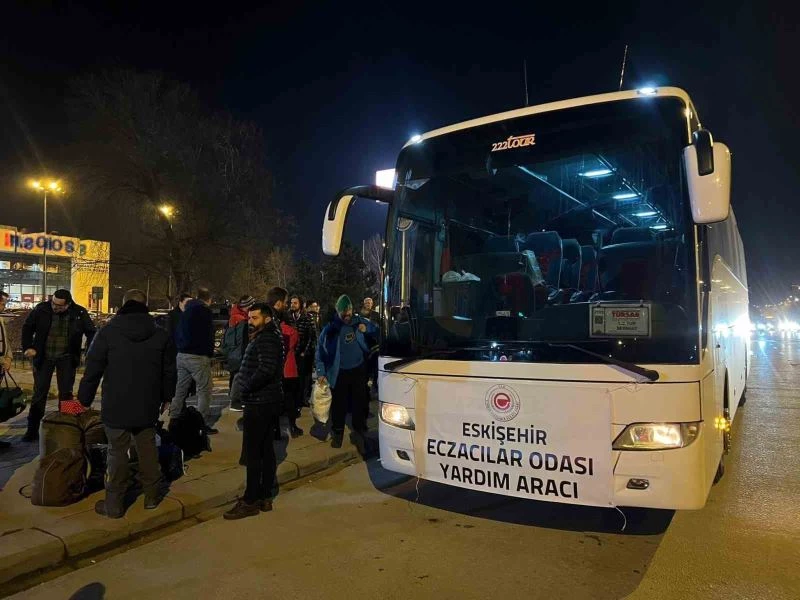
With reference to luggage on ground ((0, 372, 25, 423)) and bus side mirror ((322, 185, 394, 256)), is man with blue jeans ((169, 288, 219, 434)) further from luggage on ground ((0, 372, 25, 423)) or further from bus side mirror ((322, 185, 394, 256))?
bus side mirror ((322, 185, 394, 256))

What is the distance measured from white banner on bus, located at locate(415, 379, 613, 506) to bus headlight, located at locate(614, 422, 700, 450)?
4.5 inches

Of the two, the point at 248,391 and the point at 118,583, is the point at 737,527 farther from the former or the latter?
the point at 118,583

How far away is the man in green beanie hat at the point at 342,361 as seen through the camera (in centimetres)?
741

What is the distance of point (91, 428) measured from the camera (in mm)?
5520

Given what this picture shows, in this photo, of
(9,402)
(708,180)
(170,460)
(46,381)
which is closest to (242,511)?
(170,460)

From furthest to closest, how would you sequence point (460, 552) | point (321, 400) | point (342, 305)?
1. point (321, 400)
2. point (342, 305)
3. point (460, 552)

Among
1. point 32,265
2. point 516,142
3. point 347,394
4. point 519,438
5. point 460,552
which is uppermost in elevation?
point 32,265

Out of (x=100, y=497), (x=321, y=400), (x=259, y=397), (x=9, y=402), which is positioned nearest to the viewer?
(x=259, y=397)

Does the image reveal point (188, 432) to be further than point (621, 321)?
Yes

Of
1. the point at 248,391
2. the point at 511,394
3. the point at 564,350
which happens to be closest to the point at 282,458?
the point at 248,391

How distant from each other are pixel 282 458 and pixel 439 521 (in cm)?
245

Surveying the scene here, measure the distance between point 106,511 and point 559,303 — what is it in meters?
3.97

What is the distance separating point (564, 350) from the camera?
407 cm

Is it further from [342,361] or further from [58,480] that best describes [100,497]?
[342,361]
